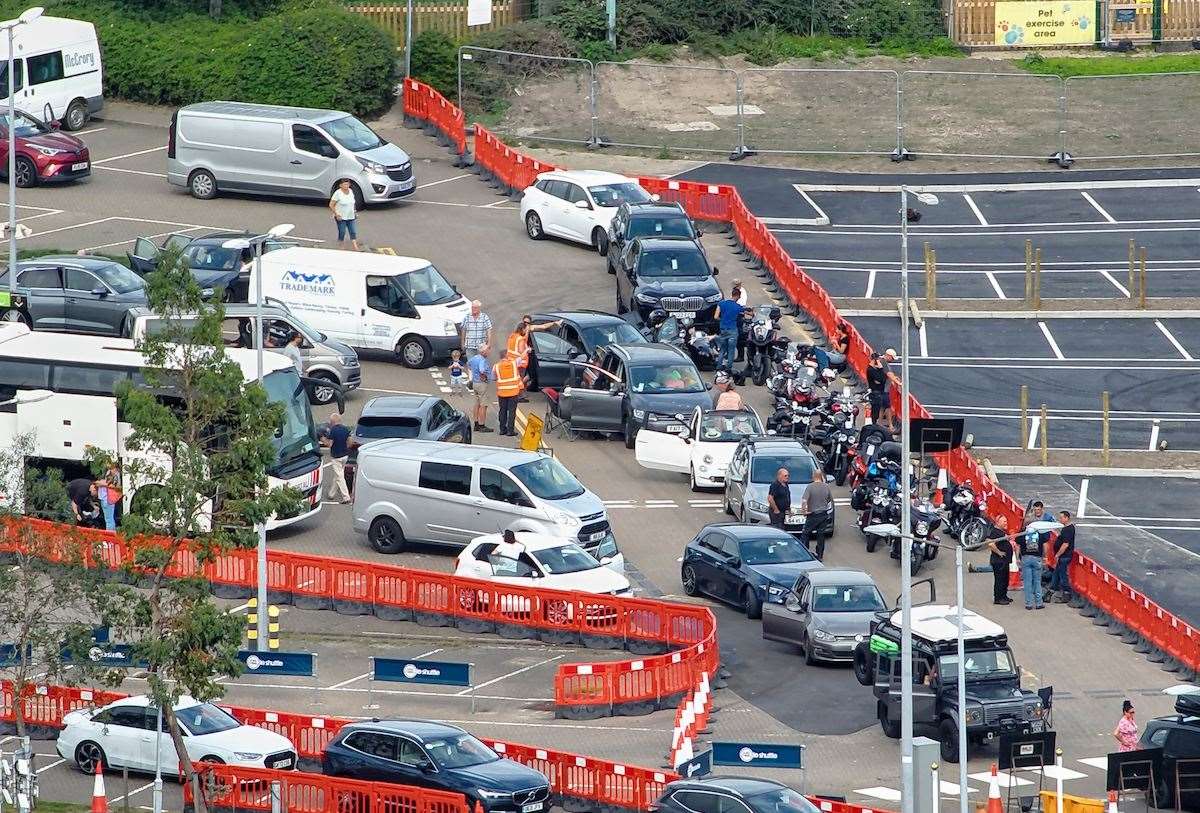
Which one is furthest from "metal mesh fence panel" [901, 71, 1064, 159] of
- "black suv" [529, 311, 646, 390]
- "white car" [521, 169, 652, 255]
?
"black suv" [529, 311, 646, 390]

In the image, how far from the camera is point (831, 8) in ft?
230

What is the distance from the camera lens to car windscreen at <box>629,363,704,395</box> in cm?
4441

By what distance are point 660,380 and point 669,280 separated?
506 centimetres

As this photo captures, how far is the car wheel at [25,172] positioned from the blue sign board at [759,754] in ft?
108

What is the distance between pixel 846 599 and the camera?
118 ft

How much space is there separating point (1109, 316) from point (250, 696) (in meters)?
24.7

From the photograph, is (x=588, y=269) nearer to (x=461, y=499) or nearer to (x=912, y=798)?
(x=461, y=499)

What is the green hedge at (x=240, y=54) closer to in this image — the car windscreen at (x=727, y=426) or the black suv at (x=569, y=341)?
the black suv at (x=569, y=341)

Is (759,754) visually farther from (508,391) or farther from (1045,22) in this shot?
(1045,22)

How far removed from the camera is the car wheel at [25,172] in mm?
58344

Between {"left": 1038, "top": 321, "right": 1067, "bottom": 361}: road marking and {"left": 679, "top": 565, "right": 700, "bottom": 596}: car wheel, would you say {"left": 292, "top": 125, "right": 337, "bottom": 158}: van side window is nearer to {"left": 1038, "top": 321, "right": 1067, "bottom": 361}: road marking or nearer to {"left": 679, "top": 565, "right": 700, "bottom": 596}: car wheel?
{"left": 1038, "top": 321, "right": 1067, "bottom": 361}: road marking

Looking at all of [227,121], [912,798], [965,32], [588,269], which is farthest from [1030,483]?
[965,32]

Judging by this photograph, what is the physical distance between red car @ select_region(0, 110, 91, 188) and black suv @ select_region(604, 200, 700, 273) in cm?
1454

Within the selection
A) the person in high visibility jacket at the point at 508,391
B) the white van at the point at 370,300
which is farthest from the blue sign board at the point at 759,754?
the white van at the point at 370,300
